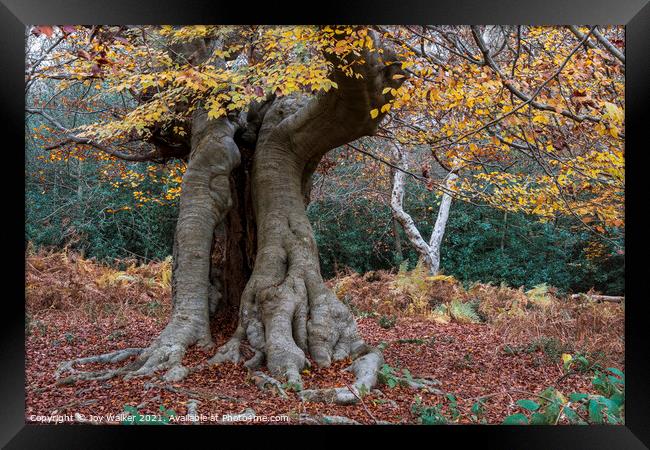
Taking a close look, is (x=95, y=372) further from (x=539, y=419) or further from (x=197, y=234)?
(x=539, y=419)

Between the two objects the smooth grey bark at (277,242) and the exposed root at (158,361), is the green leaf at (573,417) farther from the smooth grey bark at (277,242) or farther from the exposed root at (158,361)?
the exposed root at (158,361)

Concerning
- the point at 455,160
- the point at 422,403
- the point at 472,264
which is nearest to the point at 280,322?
the point at 422,403

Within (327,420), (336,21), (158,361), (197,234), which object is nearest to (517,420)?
(327,420)

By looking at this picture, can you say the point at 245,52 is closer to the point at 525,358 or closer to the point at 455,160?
the point at 455,160

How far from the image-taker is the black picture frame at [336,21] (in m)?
3.02

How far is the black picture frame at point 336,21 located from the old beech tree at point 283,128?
445mm

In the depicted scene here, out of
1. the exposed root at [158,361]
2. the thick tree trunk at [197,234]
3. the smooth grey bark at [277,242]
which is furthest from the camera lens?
the thick tree trunk at [197,234]

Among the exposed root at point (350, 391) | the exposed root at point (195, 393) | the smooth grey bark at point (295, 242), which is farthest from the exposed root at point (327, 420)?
the exposed root at point (195, 393)

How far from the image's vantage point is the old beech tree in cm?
400

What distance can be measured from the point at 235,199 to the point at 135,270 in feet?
11.1

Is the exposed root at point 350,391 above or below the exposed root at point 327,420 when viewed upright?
above

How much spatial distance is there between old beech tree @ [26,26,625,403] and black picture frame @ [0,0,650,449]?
44cm

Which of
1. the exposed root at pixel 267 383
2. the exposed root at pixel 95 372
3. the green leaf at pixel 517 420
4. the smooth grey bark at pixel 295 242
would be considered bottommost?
the green leaf at pixel 517 420

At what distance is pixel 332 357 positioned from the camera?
14.3 feet
